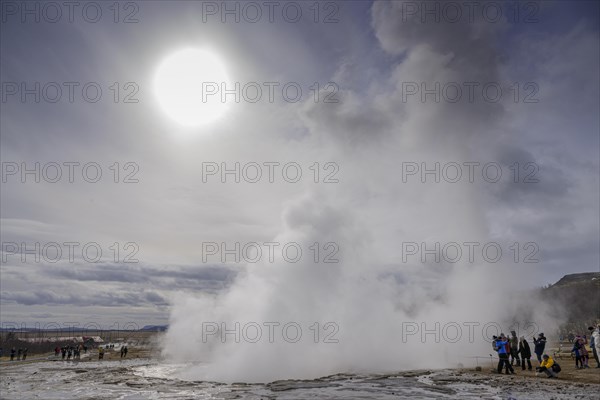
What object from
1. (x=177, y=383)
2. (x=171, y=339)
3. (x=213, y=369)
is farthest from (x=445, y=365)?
(x=171, y=339)

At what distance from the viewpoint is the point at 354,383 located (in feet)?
56.3

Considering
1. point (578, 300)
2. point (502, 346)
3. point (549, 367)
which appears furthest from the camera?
point (578, 300)

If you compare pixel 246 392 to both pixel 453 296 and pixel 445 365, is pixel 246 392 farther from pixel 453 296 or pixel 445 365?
pixel 453 296

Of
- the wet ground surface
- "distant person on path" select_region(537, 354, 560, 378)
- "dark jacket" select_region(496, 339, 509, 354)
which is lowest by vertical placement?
the wet ground surface

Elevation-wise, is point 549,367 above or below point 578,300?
below

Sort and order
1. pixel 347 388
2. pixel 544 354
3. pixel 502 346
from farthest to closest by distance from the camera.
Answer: pixel 544 354 → pixel 502 346 → pixel 347 388

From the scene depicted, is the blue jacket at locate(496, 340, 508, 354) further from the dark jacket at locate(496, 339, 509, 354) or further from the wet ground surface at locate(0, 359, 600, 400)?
the wet ground surface at locate(0, 359, 600, 400)

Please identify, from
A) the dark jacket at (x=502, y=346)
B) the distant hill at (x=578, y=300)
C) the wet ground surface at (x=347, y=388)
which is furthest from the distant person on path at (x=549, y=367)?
the distant hill at (x=578, y=300)

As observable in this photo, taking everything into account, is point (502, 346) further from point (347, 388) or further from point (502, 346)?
point (347, 388)

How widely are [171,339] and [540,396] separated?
36.1 meters

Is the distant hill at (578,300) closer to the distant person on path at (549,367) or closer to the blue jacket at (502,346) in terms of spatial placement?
the blue jacket at (502,346)

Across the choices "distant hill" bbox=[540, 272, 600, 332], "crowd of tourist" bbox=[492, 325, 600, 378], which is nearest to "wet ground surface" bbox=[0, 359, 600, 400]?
"crowd of tourist" bbox=[492, 325, 600, 378]

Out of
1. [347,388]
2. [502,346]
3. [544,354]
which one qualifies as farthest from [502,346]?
[347,388]

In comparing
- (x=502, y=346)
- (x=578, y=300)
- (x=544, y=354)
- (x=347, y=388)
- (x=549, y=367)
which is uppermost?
(x=578, y=300)
